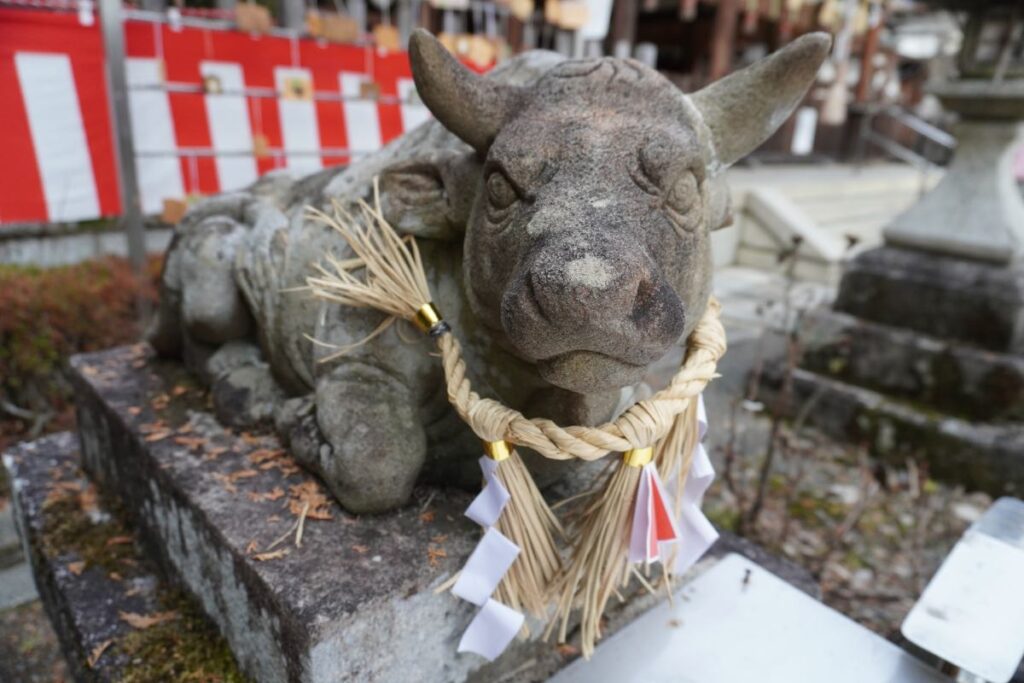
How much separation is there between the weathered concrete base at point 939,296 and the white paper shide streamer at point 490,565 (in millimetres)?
3749

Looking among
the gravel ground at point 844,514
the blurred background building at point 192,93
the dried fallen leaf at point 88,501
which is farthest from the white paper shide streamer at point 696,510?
the blurred background building at point 192,93

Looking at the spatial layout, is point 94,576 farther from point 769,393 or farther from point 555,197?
point 769,393

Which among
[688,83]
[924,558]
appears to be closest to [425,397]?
[924,558]

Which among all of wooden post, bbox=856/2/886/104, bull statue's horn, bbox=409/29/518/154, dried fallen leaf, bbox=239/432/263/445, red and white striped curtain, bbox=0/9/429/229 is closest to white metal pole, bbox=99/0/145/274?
red and white striped curtain, bbox=0/9/429/229

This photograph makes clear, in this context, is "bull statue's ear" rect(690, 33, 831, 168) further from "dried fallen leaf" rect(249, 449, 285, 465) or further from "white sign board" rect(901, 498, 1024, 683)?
"dried fallen leaf" rect(249, 449, 285, 465)

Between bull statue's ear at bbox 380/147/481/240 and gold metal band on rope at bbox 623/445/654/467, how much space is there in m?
0.59

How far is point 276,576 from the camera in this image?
4.76 ft

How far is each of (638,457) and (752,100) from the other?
73cm

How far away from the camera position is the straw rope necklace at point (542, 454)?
1323 millimetres

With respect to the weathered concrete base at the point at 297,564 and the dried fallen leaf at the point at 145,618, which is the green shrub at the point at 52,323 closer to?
the weathered concrete base at the point at 297,564

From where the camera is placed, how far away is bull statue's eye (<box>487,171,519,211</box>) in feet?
4.24

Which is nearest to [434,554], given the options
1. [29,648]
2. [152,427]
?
[152,427]

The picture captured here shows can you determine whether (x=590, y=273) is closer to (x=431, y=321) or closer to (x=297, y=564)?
(x=431, y=321)

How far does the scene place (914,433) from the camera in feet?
13.1
